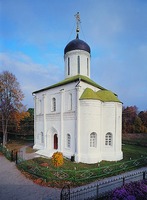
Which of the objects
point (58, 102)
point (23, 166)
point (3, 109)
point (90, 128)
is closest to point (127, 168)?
point (90, 128)

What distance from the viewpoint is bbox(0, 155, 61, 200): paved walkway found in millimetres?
8780

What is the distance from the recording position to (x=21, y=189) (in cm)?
981

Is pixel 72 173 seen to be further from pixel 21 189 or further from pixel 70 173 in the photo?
pixel 21 189

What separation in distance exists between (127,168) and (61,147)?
7.81 m

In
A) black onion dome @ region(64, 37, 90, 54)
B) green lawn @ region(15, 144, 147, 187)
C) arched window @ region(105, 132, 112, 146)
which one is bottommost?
green lawn @ region(15, 144, 147, 187)

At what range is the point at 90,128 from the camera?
1666 cm

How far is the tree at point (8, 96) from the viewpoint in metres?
24.6

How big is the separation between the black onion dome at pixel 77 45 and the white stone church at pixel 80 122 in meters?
0.15

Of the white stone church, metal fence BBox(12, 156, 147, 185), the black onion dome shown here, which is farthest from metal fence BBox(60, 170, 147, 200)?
the black onion dome

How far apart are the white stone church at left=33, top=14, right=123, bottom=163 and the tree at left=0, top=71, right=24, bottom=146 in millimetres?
6084

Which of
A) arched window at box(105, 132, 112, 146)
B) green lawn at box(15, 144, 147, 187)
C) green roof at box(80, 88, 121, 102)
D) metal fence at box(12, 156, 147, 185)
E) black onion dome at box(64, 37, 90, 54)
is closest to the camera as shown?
green lawn at box(15, 144, 147, 187)

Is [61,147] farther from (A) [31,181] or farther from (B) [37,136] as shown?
(A) [31,181]

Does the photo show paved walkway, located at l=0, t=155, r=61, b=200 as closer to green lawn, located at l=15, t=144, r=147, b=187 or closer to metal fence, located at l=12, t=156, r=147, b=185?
green lawn, located at l=15, t=144, r=147, b=187

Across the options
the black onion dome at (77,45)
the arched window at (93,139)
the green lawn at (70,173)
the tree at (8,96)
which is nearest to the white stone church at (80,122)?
the arched window at (93,139)
